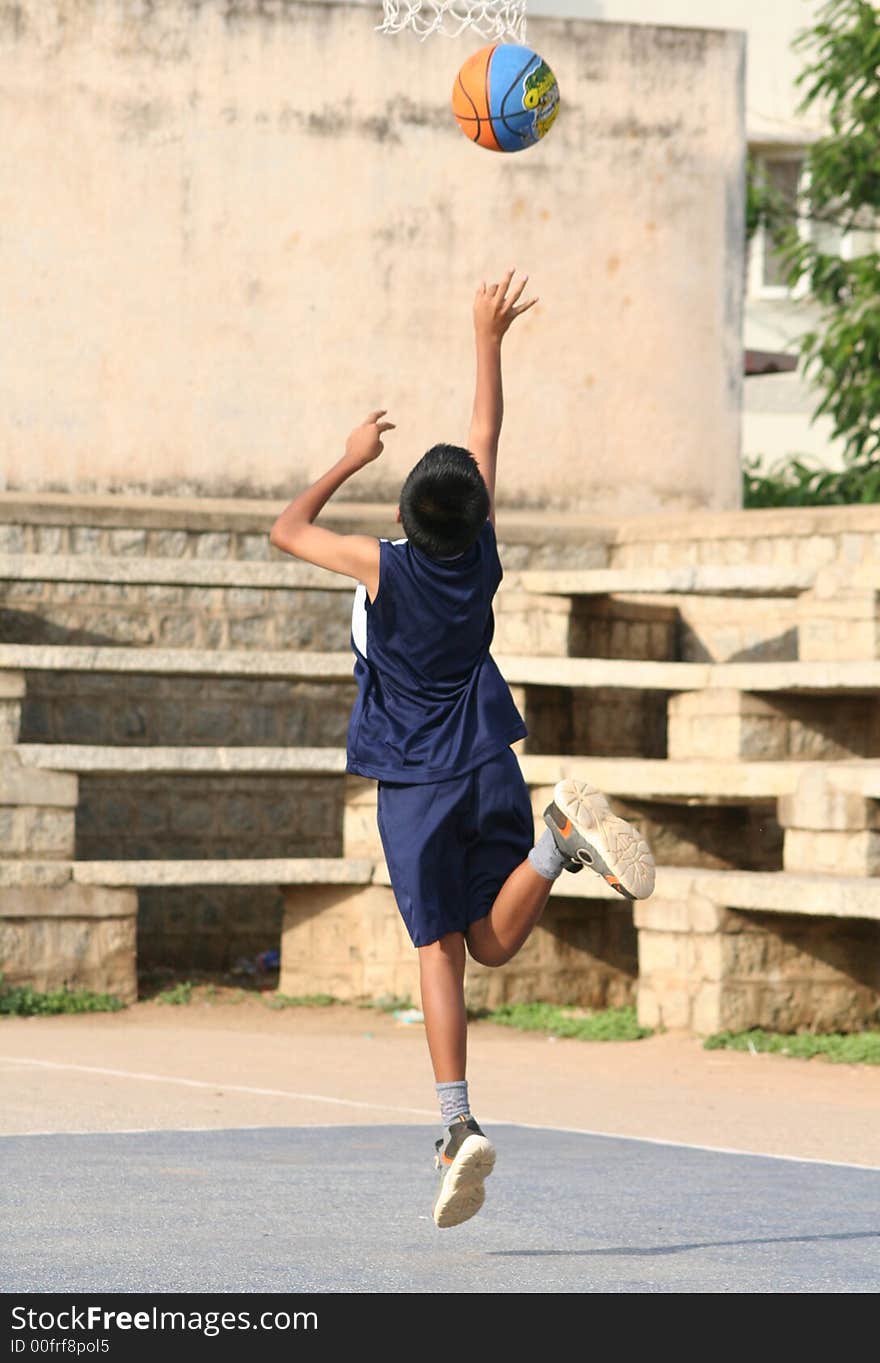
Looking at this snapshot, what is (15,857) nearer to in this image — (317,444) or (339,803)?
(339,803)

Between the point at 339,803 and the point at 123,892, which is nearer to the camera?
the point at 123,892

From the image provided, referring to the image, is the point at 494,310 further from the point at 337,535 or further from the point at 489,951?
the point at 489,951

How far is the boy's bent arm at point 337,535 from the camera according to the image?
19.3 ft

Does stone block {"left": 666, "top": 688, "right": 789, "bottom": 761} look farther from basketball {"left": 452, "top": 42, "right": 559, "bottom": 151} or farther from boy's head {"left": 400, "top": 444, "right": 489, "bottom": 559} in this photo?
boy's head {"left": 400, "top": 444, "right": 489, "bottom": 559}

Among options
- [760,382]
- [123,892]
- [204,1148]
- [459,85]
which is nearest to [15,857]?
[123,892]

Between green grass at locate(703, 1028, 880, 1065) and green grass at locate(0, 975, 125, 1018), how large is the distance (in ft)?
11.6

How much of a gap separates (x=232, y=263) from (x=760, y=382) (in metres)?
15.6

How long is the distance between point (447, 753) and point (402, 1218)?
152cm

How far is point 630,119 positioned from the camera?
663 inches

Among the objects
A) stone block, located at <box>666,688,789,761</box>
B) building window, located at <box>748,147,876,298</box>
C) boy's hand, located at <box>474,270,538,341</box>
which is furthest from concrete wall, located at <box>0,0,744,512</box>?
building window, located at <box>748,147,876,298</box>

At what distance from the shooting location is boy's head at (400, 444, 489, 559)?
18.9 feet

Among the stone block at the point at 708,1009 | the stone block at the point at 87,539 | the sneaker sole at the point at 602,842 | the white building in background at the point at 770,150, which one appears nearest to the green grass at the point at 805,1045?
the stone block at the point at 708,1009

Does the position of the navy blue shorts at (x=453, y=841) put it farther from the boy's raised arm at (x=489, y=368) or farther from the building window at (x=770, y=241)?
the building window at (x=770, y=241)

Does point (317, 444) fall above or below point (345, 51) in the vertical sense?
below
